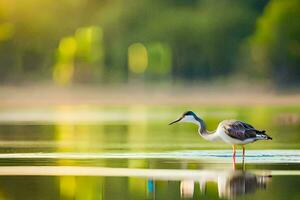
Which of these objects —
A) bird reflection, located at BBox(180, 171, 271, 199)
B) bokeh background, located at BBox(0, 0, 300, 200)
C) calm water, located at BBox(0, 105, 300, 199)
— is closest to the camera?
bird reflection, located at BBox(180, 171, 271, 199)

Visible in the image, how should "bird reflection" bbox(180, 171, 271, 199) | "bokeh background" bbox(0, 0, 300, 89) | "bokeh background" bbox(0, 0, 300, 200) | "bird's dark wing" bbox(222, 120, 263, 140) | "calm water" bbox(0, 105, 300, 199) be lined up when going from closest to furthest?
1. "bird reflection" bbox(180, 171, 271, 199)
2. "calm water" bbox(0, 105, 300, 199)
3. "bird's dark wing" bbox(222, 120, 263, 140)
4. "bokeh background" bbox(0, 0, 300, 200)
5. "bokeh background" bbox(0, 0, 300, 89)

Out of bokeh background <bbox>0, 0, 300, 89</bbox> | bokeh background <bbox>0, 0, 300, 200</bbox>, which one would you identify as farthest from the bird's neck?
bokeh background <bbox>0, 0, 300, 89</bbox>

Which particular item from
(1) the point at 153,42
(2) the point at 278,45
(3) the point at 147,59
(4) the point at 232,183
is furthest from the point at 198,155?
(1) the point at 153,42

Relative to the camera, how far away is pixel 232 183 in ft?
51.3

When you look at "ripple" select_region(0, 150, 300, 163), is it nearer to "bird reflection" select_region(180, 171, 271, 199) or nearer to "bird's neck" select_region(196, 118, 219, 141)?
"bird's neck" select_region(196, 118, 219, 141)

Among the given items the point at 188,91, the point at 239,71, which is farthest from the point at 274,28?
the point at 188,91

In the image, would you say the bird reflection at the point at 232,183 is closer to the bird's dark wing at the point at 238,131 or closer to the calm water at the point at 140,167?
the calm water at the point at 140,167

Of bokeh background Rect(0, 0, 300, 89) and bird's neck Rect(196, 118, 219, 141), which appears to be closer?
bird's neck Rect(196, 118, 219, 141)

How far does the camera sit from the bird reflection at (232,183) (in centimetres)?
1465

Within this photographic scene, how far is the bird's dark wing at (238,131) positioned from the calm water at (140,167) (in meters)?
0.38

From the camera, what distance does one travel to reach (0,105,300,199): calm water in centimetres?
1495

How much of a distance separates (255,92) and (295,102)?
755cm

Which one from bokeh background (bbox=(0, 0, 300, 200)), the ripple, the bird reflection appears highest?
bokeh background (bbox=(0, 0, 300, 200))

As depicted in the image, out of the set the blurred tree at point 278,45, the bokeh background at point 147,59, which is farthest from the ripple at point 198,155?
the blurred tree at point 278,45
